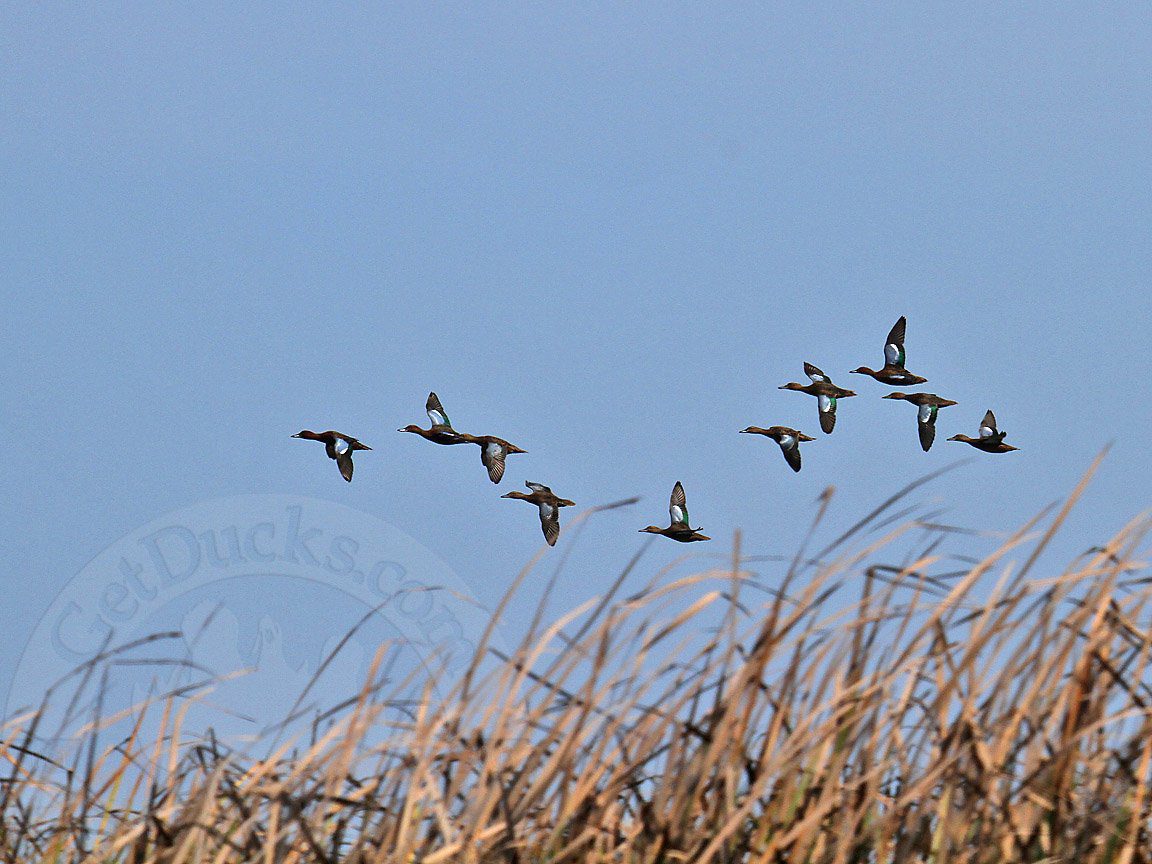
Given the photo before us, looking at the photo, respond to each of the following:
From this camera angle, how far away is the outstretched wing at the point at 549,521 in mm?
18281

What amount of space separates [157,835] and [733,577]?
1793 millimetres

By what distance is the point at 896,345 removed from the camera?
20625 mm

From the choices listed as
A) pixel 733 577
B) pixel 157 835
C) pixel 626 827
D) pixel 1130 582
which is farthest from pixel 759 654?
pixel 157 835

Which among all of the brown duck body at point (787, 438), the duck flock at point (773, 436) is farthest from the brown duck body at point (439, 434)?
the brown duck body at point (787, 438)

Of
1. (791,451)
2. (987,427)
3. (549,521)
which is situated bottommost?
(549,521)

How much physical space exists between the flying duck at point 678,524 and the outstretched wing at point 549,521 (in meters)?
1.09

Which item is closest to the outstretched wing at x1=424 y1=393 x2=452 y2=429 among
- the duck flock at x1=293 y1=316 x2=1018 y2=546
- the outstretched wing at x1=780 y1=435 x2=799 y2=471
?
the duck flock at x1=293 y1=316 x2=1018 y2=546

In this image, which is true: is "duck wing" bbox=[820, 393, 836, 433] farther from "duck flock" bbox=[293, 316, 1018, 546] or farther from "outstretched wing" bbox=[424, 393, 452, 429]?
"outstretched wing" bbox=[424, 393, 452, 429]

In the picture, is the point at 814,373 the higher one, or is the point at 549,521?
the point at 814,373

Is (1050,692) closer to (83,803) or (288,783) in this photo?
(288,783)

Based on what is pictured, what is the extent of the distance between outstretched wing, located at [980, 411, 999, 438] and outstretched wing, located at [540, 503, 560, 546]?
238 inches

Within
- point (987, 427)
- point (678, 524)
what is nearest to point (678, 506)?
point (678, 524)

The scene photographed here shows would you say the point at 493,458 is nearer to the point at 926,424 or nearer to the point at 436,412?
the point at 436,412

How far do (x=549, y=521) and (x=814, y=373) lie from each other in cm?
491
